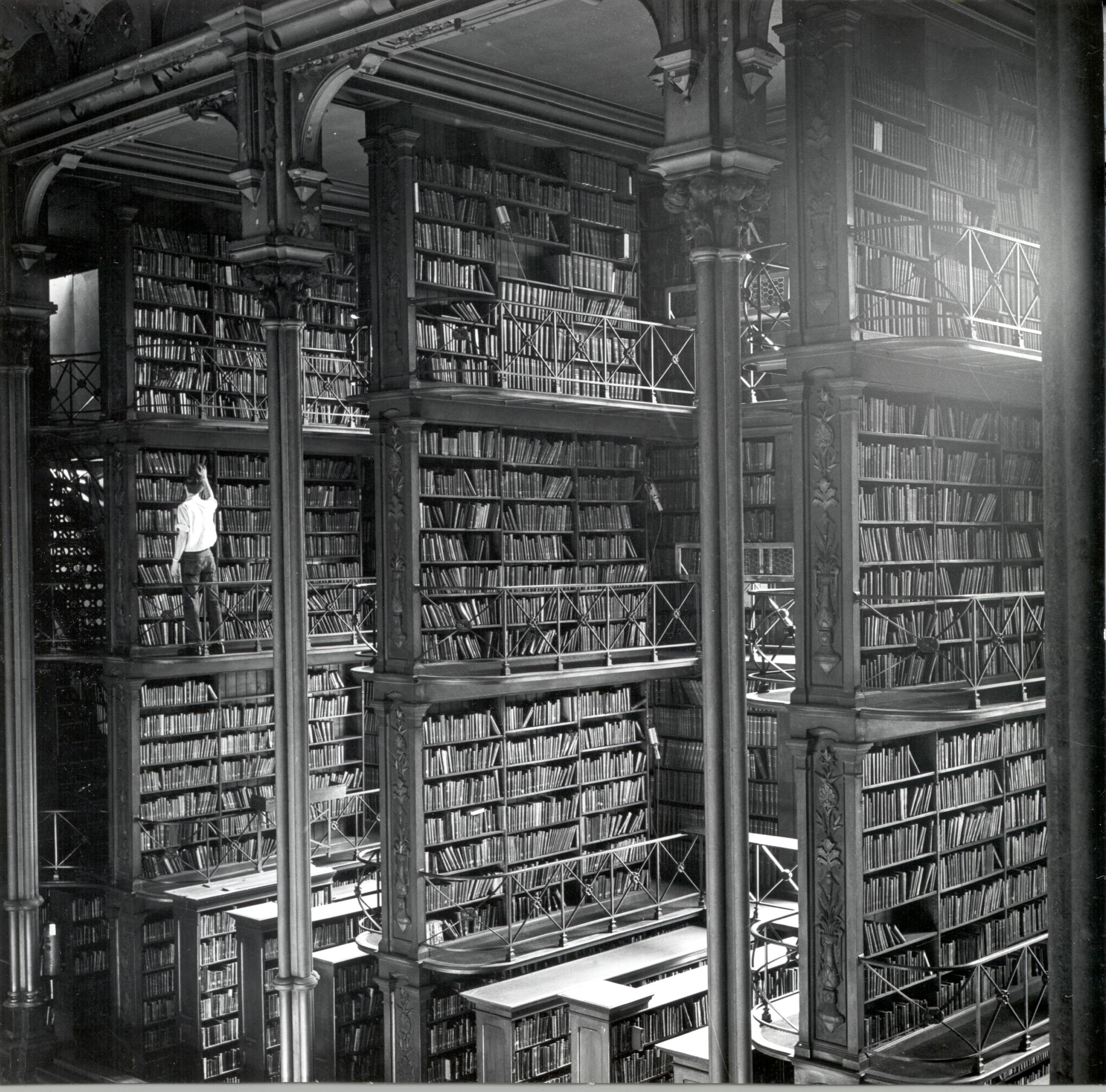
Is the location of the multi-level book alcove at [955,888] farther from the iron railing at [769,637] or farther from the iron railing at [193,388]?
the iron railing at [193,388]

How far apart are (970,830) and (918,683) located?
1069mm

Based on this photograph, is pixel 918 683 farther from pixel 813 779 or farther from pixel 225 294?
pixel 225 294

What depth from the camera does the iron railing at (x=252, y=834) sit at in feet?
31.2

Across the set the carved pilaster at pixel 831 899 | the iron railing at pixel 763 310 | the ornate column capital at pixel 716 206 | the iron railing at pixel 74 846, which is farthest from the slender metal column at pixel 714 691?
the iron railing at pixel 74 846

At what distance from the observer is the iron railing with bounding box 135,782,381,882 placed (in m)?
9.52

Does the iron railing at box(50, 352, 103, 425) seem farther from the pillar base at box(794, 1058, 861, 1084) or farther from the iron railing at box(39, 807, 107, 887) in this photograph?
the pillar base at box(794, 1058, 861, 1084)

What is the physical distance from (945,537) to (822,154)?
2.44 meters

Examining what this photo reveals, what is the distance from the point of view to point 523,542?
Answer: 29.1 ft

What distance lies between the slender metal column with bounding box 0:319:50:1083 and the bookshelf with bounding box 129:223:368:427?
3.78ft

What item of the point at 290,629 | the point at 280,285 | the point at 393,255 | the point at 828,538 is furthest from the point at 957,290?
the point at 290,629

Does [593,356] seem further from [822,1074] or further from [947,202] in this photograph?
[822,1074]

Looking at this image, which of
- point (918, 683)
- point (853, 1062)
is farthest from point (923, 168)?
point (853, 1062)

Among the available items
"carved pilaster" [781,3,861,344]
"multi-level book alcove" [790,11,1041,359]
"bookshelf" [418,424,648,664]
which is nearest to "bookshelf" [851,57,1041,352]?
"multi-level book alcove" [790,11,1041,359]

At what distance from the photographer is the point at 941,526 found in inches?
295
